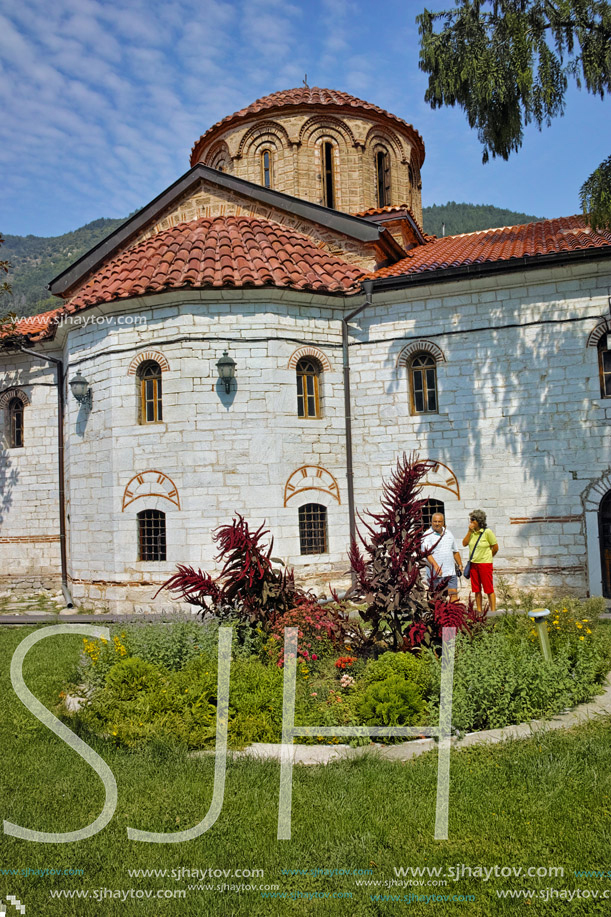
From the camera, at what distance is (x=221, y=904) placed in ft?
11.2

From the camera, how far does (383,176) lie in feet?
56.2

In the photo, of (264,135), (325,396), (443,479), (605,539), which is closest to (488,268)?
(325,396)

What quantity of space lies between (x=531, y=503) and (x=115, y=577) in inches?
299

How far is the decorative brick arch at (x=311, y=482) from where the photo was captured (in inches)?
470

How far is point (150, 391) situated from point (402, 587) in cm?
744

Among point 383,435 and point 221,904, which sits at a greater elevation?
point 383,435

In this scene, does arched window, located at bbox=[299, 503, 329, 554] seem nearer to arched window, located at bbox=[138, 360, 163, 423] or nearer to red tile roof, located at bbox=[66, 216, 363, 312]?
arched window, located at bbox=[138, 360, 163, 423]

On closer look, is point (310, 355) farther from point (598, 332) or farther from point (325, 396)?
point (598, 332)

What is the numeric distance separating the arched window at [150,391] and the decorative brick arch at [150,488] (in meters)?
1.05

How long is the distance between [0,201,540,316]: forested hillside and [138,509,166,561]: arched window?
165 ft

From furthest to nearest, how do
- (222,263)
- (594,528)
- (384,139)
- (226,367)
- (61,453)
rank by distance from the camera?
(384,139) < (61,453) < (222,263) < (226,367) < (594,528)

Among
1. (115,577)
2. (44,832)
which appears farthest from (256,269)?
(44,832)

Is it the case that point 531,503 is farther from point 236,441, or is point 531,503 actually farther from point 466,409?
point 236,441

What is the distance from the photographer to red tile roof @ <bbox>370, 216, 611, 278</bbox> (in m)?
11.9
